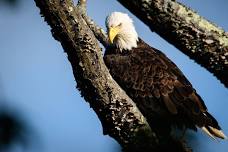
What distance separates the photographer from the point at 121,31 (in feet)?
20.5

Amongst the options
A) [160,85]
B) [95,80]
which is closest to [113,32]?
[160,85]

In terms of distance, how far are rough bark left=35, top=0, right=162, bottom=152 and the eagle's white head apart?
3.41 meters

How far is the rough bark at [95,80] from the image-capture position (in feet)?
5.92

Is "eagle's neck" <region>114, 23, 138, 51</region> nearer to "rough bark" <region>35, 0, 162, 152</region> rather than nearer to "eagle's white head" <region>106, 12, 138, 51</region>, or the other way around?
"eagle's white head" <region>106, 12, 138, 51</region>

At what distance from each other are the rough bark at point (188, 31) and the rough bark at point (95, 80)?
469 mm

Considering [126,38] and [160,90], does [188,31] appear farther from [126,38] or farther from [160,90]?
[126,38]

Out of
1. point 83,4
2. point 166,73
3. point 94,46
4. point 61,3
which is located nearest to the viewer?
point 61,3

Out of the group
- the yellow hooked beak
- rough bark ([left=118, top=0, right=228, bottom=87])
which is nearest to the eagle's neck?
the yellow hooked beak

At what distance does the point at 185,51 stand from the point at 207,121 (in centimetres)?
335

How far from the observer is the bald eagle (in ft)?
14.9

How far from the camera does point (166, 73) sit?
502cm

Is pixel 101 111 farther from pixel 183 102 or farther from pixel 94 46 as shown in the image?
pixel 183 102

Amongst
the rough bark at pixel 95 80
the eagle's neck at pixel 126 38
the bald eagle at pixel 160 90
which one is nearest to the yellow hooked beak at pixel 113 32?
the eagle's neck at pixel 126 38

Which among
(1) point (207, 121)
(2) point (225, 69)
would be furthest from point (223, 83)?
(1) point (207, 121)
